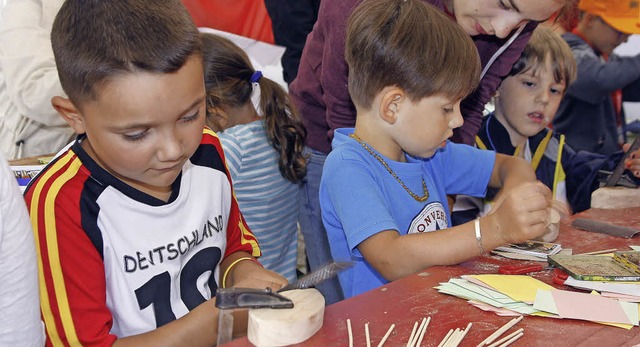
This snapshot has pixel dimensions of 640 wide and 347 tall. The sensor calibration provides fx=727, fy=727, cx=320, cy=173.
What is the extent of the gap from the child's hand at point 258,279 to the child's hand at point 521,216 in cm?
46

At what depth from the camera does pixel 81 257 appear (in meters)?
1.31

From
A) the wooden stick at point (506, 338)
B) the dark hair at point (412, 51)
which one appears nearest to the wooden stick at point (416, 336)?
the wooden stick at point (506, 338)

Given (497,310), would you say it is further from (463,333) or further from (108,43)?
(108,43)

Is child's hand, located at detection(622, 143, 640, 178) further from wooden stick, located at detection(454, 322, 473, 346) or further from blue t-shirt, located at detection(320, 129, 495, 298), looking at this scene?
wooden stick, located at detection(454, 322, 473, 346)

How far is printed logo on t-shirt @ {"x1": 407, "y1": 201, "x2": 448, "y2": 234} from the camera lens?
5.80 feet

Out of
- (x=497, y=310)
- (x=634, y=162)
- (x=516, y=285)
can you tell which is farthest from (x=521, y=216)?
(x=634, y=162)

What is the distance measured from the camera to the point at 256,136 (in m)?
2.44

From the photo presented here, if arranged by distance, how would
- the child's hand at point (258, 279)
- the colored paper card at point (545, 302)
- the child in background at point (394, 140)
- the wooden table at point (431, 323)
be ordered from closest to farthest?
the wooden table at point (431, 323) < the colored paper card at point (545, 302) < the child's hand at point (258, 279) < the child in background at point (394, 140)

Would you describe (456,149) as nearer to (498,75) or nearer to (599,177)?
(498,75)

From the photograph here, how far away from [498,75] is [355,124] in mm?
614

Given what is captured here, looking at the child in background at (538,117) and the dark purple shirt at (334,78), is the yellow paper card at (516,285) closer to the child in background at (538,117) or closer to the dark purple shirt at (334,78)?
the dark purple shirt at (334,78)

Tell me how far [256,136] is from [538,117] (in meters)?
1.33

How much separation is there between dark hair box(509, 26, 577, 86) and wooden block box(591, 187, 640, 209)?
1.17 meters

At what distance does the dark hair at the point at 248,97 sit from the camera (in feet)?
7.86
